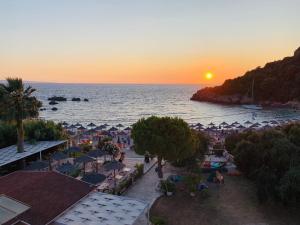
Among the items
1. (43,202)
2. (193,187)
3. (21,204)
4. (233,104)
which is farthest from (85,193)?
(233,104)

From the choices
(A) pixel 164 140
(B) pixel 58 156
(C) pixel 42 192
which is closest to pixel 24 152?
(B) pixel 58 156

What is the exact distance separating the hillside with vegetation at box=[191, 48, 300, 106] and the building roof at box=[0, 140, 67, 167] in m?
98.3

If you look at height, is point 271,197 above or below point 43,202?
below

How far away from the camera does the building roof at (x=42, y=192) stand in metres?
13.7

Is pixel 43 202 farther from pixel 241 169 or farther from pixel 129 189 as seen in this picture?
pixel 241 169

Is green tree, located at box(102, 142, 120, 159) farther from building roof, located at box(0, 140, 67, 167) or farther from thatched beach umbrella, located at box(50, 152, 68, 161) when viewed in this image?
thatched beach umbrella, located at box(50, 152, 68, 161)

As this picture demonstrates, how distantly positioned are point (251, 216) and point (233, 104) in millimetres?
114874

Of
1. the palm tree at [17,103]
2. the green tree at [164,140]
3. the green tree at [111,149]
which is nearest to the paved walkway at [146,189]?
the green tree at [164,140]

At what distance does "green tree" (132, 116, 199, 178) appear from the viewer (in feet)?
80.8

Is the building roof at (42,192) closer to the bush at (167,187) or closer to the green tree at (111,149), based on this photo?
the bush at (167,187)

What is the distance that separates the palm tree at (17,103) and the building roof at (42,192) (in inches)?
343

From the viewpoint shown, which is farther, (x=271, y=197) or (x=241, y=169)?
(x=241, y=169)

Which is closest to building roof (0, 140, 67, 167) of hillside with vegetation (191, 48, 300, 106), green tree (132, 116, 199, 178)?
green tree (132, 116, 199, 178)

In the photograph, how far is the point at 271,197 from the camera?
2019 centimetres
